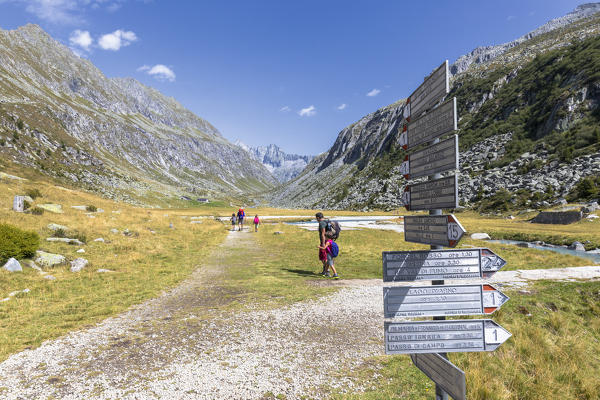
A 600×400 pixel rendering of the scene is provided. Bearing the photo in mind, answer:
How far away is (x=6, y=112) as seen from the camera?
380 feet

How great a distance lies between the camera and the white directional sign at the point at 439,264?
13.2 ft

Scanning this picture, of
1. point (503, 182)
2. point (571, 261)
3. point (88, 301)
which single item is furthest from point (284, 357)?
point (503, 182)

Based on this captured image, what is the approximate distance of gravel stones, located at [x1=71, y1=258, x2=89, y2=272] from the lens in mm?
13108

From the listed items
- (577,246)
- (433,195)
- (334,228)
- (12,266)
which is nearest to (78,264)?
(12,266)

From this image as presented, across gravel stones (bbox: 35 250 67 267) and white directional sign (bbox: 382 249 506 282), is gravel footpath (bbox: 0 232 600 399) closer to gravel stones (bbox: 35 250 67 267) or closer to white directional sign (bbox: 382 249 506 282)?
white directional sign (bbox: 382 249 506 282)

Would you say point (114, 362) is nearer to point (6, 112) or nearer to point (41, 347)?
point (41, 347)

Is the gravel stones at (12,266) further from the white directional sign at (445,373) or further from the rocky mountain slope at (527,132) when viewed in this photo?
the rocky mountain slope at (527,132)

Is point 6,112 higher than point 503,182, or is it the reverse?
point 6,112

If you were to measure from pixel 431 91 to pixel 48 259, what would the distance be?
1655 centimetres

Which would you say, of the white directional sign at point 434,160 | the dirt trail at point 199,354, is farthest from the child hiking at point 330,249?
the white directional sign at point 434,160

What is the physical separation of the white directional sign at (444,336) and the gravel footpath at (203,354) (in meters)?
1.81

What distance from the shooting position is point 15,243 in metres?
12.3

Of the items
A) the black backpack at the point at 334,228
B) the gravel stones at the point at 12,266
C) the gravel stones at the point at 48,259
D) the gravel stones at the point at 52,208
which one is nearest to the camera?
the gravel stones at the point at 12,266

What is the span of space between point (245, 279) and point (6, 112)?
157262mm
